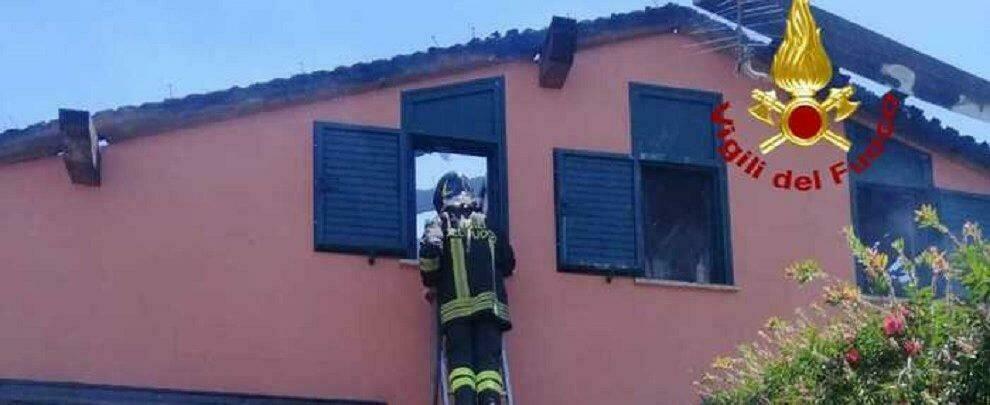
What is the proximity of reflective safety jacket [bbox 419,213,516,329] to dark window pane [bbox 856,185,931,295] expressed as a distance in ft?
11.8

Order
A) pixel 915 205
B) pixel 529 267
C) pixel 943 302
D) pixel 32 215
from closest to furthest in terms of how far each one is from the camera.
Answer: pixel 943 302 < pixel 32 215 < pixel 529 267 < pixel 915 205

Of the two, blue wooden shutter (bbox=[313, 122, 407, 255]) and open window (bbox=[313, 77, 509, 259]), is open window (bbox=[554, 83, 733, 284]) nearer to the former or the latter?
open window (bbox=[313, 77, 509, 259])

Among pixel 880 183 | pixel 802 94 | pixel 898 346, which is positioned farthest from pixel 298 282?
pixel 880 183

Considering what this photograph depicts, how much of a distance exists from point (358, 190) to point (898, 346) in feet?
16.2

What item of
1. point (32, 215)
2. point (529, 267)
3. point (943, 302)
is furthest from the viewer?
point (529, 267)

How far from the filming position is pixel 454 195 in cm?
1398

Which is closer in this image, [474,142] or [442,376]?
[442,376]

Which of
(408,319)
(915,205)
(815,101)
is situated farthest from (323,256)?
(915,205)

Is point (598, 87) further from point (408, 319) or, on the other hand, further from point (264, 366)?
point (264, 366)

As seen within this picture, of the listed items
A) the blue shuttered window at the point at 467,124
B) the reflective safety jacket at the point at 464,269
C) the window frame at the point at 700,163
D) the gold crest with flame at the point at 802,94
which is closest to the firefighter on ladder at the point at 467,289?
the reflective safety jacket at the point at 464,269

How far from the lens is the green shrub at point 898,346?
10312 millimetres

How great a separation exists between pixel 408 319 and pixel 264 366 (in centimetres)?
116

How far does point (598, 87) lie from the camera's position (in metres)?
15.4

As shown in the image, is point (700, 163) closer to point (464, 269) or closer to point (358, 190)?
point (464, 269)
